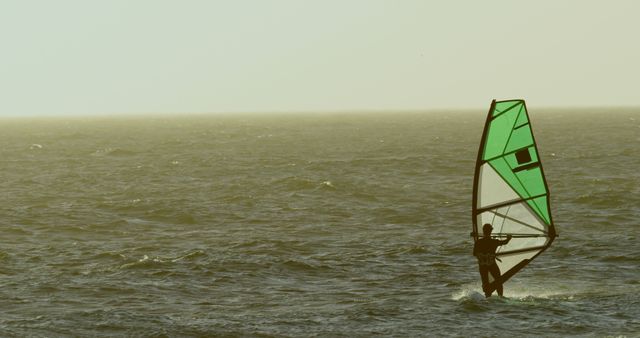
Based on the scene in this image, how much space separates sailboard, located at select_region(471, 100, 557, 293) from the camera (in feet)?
88.9

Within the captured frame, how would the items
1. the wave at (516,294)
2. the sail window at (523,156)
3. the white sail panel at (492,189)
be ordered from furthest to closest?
the wave at (516,294)
the white sail panel at (492,189)
the sail window at (523,156)

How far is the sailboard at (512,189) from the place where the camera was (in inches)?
1067

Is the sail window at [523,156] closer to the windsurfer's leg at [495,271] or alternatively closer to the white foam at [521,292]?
the windsurfer's leg at [495,271]

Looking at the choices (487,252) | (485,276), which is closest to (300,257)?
(485,276)

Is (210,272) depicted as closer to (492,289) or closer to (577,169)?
(492,289)

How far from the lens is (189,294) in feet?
107

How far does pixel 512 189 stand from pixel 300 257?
41.7 ft

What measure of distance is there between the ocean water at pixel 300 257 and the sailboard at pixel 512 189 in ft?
6.64

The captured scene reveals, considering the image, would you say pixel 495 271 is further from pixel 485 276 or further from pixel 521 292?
pixel 521 292

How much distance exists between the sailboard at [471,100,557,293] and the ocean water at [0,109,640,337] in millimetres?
2023

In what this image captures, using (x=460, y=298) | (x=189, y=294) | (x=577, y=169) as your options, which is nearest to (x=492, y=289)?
(x=460, y=298)

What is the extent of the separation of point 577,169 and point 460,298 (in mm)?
46131

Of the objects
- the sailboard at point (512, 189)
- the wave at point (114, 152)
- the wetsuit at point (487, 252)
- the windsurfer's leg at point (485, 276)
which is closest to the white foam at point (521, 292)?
the windsurfer's leg at point (485, 276)

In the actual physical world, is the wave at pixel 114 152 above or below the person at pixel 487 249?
below
